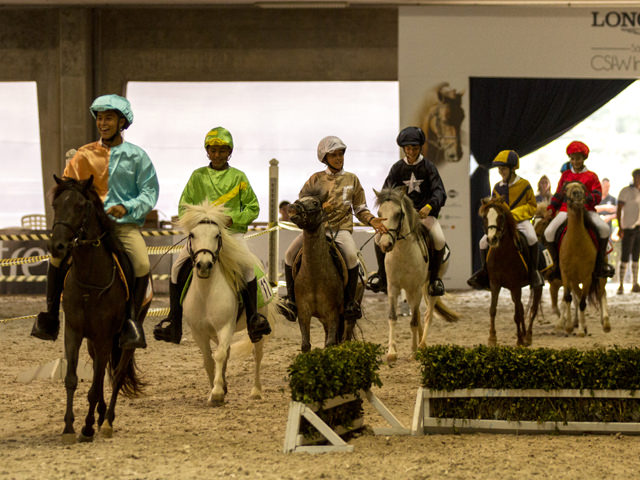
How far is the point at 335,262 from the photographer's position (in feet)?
21.1

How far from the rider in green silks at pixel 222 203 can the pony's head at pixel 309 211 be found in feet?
1.19

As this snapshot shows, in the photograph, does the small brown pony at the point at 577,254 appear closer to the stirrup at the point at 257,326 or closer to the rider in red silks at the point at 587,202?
the rider in red silks at the point at 587,202

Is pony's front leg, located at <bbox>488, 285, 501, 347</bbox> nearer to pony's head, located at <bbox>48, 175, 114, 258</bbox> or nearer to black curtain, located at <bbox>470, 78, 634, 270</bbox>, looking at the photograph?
pony's head, located at <bbox>48, 175, 114, 258</bbox>

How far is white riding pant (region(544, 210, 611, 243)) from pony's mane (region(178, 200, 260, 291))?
4805mm

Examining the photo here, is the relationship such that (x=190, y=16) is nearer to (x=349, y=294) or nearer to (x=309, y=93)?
(x=309, y=93)

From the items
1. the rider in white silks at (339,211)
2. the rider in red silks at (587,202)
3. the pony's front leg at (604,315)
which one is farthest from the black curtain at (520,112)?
the rider in white silks at (339,211)

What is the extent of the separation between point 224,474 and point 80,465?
730 millimetres

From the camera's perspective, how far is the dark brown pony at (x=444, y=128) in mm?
15398

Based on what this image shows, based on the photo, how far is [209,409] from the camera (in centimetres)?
581

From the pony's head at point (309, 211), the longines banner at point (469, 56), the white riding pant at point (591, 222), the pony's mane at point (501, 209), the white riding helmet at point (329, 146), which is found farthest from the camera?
the longines banner at point (469, 56)

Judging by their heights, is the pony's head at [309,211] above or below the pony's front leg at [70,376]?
above

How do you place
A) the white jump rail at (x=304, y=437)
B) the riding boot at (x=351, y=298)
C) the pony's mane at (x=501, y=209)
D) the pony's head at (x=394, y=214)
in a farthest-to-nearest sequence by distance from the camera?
the pony's mane at (x=501, y=209), the pony's head at (x=394, y=214), the riding boot at (x=351, y=298), the white jump rail at (x=304, y=437)

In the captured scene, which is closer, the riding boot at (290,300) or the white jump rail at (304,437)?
the white jump rail at (304,437)

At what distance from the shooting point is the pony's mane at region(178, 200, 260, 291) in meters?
5.73
